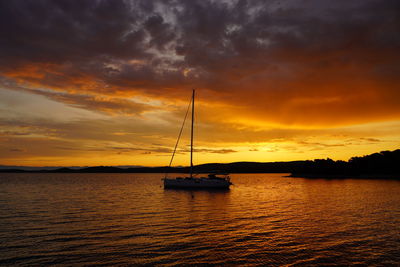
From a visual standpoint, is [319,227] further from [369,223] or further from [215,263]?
[215,263]

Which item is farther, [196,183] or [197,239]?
[196,183]

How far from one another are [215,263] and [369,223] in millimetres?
19907

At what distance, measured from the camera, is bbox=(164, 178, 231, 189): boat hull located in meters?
67.3

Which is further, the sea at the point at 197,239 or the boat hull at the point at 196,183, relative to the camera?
the boat hull at the point at 196,183

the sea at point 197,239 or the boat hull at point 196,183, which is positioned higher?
the boat hull at point 196,183

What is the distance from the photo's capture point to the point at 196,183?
67250 millimetres

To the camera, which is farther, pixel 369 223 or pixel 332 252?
pixel 369 223

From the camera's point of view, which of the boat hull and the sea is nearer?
the sea

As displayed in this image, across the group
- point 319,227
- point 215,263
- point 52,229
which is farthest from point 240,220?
point 52,229

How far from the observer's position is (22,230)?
23875 mm

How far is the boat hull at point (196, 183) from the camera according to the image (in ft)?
221

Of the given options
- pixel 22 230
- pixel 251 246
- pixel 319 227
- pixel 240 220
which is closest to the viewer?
pixel 251 246

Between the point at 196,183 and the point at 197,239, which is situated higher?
the point at 196,183

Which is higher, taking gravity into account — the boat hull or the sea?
the boat hull
